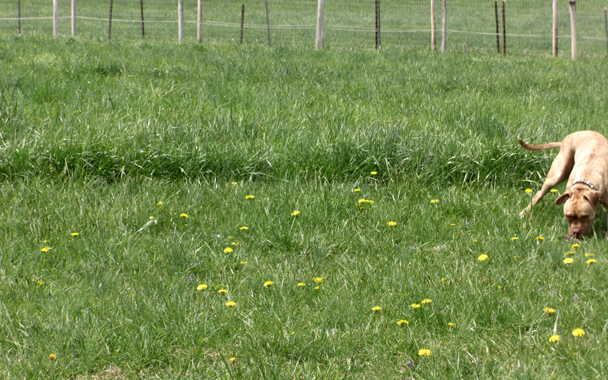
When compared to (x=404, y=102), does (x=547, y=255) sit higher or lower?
lower

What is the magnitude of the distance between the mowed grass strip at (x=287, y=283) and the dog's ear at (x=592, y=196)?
10.4 inches

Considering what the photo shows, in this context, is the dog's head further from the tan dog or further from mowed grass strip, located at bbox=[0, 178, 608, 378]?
mowed grass strip, located at bbox=[0, 178, 608, 378]

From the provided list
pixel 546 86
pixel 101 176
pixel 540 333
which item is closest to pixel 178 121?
pixel 101 176

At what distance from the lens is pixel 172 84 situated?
7078mm

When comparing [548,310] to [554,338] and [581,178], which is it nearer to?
[554,338]

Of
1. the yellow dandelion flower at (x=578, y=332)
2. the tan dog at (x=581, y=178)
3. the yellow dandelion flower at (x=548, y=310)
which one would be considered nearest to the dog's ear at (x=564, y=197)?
the tan dog at (x=581, y=178)

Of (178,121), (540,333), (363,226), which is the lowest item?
(540,333)

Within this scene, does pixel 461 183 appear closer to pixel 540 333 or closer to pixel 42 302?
pixel 540 333

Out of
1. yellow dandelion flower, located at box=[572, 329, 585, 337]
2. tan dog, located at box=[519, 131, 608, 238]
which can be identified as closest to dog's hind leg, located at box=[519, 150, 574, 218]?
tan dog, located at box=[519, 131, 608, 238]

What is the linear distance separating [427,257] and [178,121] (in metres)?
2.86

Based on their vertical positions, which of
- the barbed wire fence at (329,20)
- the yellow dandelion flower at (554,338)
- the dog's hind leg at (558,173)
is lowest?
the yellow dandelion flower at (554,338)

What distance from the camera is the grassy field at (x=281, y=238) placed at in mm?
2586

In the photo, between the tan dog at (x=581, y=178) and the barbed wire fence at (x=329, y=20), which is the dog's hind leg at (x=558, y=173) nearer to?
the tan dog at (x=581, y=178)

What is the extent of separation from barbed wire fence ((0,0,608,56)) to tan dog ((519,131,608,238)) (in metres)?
18.1
